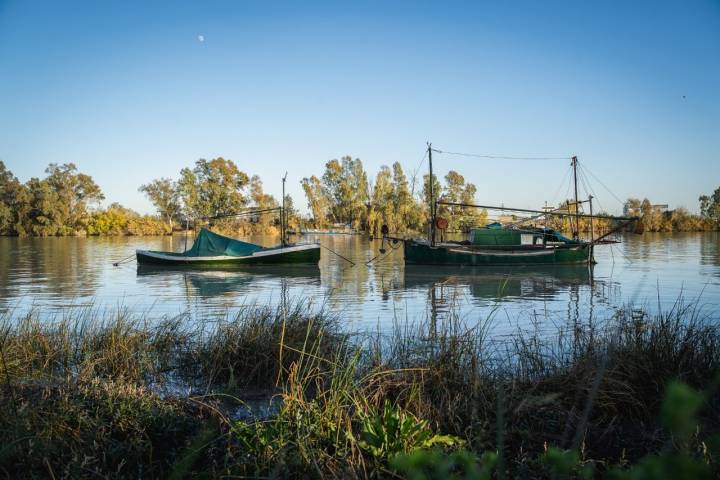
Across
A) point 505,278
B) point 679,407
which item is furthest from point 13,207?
point 679,407

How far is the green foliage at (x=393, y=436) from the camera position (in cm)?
364

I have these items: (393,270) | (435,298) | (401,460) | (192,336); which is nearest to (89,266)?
(393,270)

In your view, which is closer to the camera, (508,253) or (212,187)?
(508,253)

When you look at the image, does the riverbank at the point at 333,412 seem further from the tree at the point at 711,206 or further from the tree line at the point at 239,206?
the tree at the point at 711,206

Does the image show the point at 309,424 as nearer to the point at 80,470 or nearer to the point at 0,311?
the point at 80,470

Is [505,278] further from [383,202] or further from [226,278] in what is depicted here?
[383,202]

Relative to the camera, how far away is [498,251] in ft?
101

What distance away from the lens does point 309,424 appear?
3.93 meters

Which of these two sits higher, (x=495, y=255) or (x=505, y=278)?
(x=495, y=255)

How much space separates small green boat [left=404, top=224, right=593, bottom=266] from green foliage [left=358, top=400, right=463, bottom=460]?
88.5 ft

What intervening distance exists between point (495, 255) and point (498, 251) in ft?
2.24

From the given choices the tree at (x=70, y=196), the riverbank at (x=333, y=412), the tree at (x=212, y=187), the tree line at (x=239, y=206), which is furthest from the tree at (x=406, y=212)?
the riverbank at (x=333, y=412)

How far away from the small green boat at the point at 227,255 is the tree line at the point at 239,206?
5282cm

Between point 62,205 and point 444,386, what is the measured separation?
101035mm
